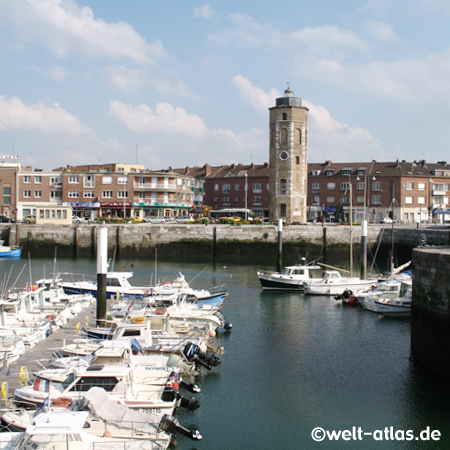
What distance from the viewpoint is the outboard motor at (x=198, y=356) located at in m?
21.6

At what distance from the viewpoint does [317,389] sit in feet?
66.1

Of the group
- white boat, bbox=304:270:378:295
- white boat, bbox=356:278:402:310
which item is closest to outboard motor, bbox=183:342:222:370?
white boat, bbox=356:278:402:310

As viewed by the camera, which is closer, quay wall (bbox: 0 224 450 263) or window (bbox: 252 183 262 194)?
quay wall (bbox: 0 224 450 263)

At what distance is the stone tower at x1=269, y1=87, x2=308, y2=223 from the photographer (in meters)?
75.4

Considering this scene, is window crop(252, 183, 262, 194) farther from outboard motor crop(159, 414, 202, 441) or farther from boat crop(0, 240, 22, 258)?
outboard motor crop(159, 414, 202, 441)

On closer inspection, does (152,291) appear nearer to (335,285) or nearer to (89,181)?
(335,285)

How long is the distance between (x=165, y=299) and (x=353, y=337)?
9.91 meters

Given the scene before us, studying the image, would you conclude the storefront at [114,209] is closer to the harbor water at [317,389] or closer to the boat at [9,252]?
A: the boat at [9,252]

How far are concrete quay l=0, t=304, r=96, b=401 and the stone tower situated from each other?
51762mm

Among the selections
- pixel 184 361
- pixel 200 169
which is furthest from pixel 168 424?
pixel 200 169

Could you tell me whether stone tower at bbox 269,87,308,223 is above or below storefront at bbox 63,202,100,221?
above

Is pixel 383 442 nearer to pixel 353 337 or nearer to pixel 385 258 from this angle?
pixel 353 337

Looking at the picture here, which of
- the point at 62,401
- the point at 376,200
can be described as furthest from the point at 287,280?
the point at 376,200

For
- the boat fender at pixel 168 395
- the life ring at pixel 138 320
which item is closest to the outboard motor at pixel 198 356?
the life ring at pixel 138 320
